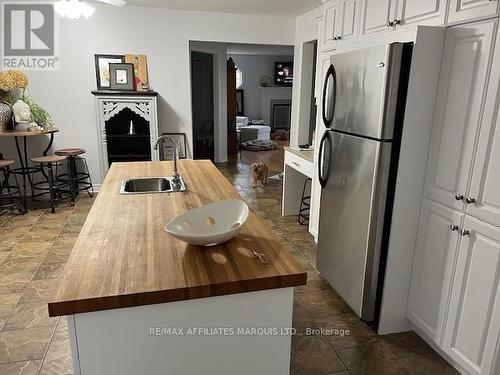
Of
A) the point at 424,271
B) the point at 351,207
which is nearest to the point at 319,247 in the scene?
the point at 351,207

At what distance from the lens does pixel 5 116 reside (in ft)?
13.8

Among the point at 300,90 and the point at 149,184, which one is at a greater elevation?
the point at 300,90

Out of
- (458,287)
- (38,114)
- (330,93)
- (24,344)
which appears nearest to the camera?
(458,287)

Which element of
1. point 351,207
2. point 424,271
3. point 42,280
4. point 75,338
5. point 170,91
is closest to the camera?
point 75,338

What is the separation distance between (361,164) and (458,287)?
2.68 ft

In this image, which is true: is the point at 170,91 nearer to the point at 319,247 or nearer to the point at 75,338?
the point at 319,247

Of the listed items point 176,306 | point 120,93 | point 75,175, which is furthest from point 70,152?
point 176,306

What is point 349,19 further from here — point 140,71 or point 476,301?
point 140,71

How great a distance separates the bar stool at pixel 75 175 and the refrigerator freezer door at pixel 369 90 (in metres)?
3.52

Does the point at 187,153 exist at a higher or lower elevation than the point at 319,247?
higher

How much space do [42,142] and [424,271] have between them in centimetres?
→ 473

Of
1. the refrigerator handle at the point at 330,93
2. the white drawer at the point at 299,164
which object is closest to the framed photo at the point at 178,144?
the white drawer at the point at 299,164

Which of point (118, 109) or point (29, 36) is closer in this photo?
point (29, 36)

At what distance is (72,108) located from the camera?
4.77 meters
